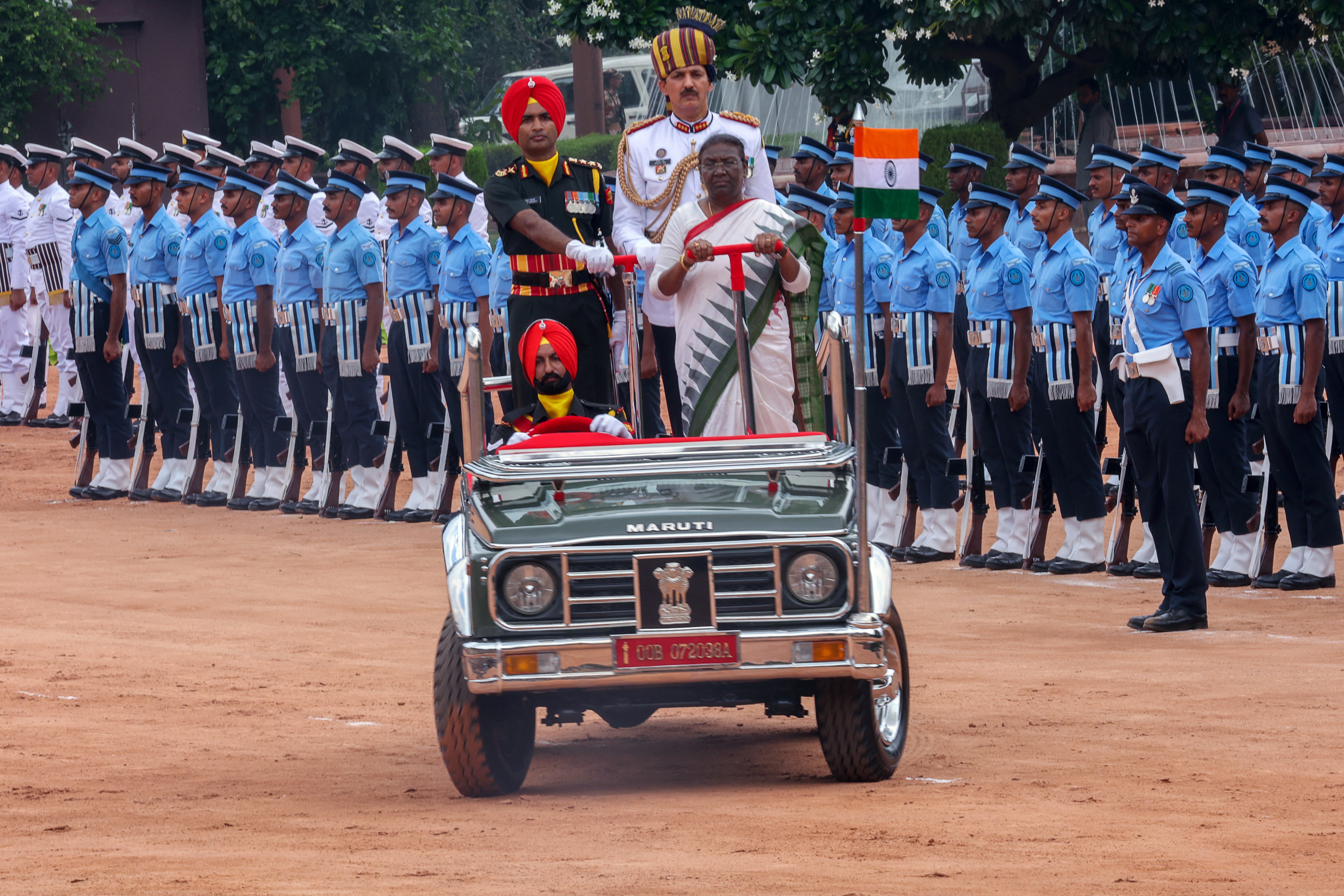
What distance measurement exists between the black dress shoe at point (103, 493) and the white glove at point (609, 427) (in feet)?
40.3

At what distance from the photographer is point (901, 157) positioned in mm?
7863

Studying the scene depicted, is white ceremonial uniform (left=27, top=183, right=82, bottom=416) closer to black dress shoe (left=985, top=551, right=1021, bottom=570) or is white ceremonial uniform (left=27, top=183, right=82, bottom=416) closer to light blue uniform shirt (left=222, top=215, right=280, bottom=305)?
light blue uniform shirt (left=222, top=215, right=280, bottom=305)

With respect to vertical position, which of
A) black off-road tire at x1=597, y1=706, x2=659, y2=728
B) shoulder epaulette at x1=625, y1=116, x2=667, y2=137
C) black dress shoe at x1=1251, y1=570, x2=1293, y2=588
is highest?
shoulder epaulette at x1=625, y1=116, x2=667, y2=137

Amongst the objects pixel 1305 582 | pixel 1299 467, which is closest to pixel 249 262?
pixel 1299 467

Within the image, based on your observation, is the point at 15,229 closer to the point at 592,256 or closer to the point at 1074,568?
the point at 1074,568

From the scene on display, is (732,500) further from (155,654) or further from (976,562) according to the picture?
(976,562)

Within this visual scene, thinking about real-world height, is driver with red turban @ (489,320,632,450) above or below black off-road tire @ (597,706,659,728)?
above

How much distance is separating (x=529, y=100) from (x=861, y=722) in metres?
3.68

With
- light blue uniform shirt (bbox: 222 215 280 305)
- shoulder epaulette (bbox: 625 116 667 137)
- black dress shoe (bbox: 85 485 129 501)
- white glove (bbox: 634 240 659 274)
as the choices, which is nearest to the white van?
black dress shoe (bbox: 85 485 129 501)

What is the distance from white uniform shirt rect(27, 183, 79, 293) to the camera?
76.2 ft

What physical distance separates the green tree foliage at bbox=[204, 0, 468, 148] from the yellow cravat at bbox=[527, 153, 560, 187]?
3132 cm

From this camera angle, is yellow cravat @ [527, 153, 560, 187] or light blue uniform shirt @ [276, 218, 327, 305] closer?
yellow cravat @ [527, 153, 560, 187]

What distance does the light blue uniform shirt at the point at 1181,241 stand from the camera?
50.4ft

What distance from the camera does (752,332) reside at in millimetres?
8930
